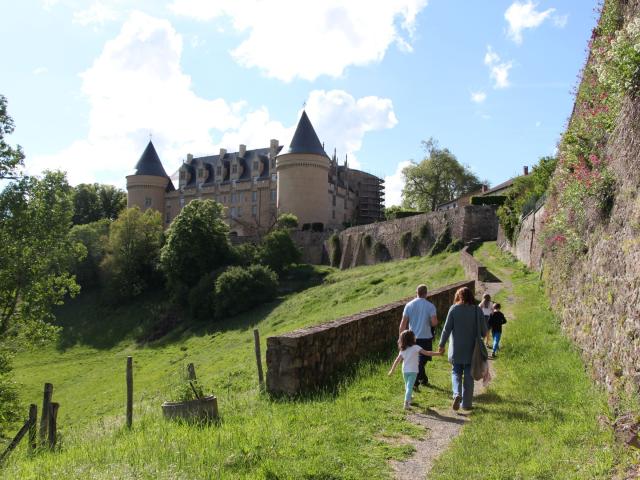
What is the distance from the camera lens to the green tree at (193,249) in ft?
160

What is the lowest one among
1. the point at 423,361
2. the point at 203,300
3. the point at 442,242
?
the point at 203,300

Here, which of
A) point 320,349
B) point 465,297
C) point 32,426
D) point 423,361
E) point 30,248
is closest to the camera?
point 465,297

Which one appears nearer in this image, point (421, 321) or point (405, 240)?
point (421, 321)

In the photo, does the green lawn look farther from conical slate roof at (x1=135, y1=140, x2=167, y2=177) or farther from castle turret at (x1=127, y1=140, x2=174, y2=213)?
conical slate roof at (x1=135, y1=140, x2=167, y2=177)

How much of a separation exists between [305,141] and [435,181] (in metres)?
18.8

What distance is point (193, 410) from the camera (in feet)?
25.5

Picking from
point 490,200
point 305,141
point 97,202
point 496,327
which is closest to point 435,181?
point 305,141

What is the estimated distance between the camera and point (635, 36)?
7.10 metres

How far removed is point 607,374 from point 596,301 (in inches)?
64.7

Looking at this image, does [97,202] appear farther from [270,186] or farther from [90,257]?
[270,186]

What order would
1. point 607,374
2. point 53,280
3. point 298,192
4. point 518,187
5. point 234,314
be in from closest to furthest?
point 607,374 → point 53,280 → point 518,187 → point 234,314 → point 298,192

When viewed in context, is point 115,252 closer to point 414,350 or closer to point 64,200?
point 64,200

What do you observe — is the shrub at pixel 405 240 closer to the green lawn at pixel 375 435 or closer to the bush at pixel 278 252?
the bush at pixel 278 252

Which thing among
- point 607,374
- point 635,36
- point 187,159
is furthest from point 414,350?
point 187,159
